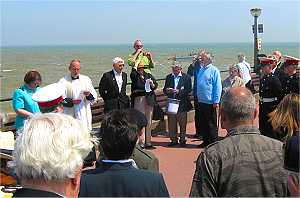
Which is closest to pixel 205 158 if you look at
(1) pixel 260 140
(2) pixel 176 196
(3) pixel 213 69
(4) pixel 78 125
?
(1) pixel 260 140

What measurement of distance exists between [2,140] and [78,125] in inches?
156

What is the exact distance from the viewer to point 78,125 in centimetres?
227

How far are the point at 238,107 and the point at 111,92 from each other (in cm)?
559

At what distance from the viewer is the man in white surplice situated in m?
7.68

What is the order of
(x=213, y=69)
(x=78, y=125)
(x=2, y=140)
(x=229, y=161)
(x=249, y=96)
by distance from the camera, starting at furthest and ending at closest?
(x=213, y=69)
(x=2, y=140)
(x=249, y=96)
(x=229, y=161)
(x=78, y=125)

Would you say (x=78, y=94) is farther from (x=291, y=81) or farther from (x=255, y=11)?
(x=255, y=11)

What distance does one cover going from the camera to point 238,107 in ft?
10.4

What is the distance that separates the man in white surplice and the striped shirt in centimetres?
476

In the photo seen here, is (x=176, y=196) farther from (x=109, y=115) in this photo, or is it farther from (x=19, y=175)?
(x=19, y=175)

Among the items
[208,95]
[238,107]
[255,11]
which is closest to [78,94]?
[208,95]

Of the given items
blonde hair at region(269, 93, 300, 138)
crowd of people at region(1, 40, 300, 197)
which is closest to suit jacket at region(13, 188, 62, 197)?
crowd of people at region(1, 40, 300, 197)

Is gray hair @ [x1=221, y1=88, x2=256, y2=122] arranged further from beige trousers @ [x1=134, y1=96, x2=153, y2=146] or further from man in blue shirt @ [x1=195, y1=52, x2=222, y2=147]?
beige trousers @ [x1=134, y1=96, x2=153, y2=146]

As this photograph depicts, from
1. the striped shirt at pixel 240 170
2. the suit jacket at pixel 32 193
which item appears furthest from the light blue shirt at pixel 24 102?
the suit jacket at pixel 32 193

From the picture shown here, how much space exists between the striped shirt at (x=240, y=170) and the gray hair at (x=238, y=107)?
0.36 feet
